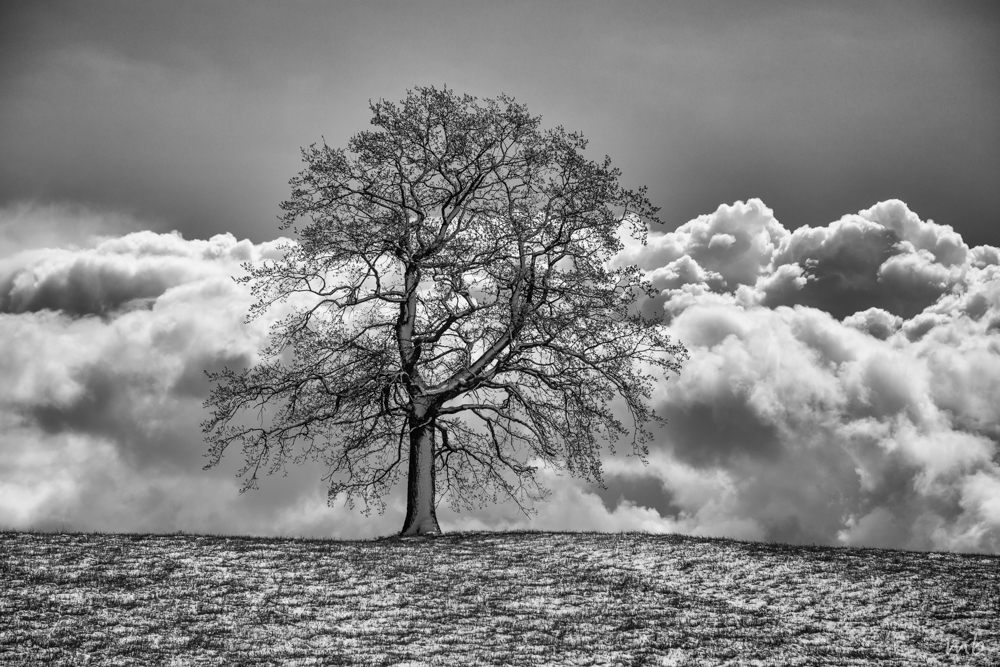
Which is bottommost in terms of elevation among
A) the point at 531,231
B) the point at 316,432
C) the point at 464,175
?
the point at 316,432

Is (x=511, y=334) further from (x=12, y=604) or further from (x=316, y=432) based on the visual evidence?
(x=12, y=604)

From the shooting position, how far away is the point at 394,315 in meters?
25.1

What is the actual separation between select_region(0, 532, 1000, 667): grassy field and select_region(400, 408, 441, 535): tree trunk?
3.34m

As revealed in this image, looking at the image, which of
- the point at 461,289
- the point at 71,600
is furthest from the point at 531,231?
the point at 71,600

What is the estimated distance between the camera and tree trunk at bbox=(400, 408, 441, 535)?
75.2 ft

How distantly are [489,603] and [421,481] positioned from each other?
28.9 ft

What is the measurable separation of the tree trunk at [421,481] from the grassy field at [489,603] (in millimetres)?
3341

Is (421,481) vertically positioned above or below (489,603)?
above

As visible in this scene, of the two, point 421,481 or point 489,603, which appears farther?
point 421,481

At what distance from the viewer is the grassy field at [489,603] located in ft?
40.2

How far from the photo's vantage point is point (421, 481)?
23.3 metres

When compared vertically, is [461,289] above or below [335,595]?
above

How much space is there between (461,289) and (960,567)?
13726 mm

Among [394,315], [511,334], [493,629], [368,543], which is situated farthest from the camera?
[394,315]
